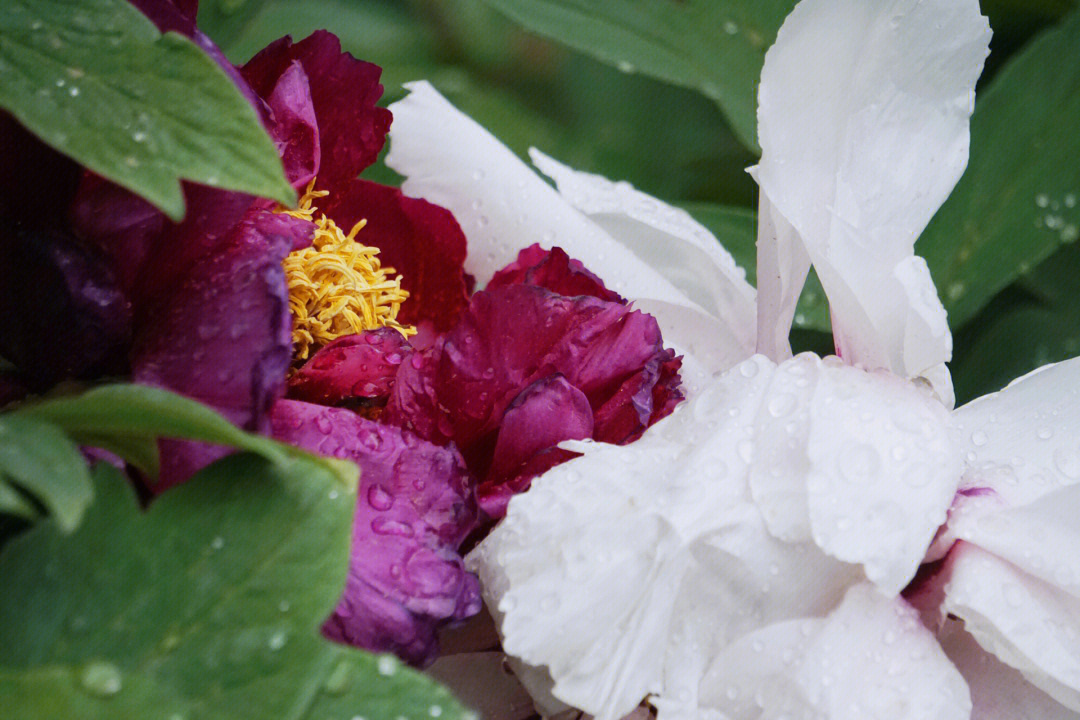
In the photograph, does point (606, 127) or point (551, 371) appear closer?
point (551, 371)

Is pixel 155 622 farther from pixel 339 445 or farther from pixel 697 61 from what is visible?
pixel 697 61

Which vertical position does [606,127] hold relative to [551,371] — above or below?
below

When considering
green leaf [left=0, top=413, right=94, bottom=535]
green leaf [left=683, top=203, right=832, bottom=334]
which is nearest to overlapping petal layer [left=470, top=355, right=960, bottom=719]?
green leaf [left=0, top=413, right=94, bottom=535]

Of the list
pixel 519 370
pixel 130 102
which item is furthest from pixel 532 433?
pixel 130 102

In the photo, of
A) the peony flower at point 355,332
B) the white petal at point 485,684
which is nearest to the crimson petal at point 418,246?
the peony flower at point 355,332

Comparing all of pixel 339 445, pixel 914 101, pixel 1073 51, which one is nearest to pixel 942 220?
pixel 1073 51

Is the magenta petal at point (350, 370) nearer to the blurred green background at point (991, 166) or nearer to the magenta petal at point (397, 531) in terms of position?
the magenta petal at point (397, 531)

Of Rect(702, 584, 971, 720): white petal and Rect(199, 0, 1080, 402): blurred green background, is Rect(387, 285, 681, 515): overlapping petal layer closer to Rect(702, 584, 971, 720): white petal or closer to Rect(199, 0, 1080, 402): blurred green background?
Rect(702, 584, 971, 720): white petal

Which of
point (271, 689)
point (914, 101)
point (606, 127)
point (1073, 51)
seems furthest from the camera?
point (606, 127)
